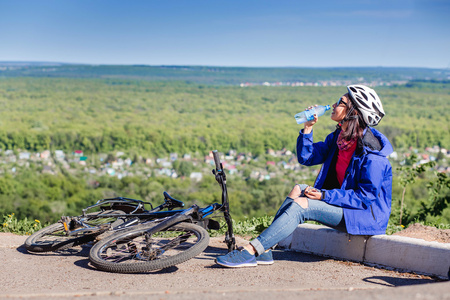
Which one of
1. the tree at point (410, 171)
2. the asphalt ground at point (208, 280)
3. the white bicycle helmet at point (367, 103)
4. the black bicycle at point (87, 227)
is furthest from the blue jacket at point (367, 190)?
the tree at point (410, 171)

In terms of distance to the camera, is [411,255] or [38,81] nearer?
[411,255]

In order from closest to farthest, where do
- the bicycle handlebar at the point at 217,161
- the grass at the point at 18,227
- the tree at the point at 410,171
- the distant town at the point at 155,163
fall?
the bicycle handlebar at the point at 217,161
the grass at the point at 18,227
the tree at the point at 410,171
the distant town at the point at 155,163

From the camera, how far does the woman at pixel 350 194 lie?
153 inches

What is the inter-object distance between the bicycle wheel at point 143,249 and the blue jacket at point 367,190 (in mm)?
1195

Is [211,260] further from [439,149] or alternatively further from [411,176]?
[439,149]

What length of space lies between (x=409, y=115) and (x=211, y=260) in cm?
5848

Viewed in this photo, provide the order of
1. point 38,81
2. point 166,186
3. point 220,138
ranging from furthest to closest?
point 38,81
point 220,138
point 166,186

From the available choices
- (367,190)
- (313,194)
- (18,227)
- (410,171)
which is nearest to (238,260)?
(313,194)

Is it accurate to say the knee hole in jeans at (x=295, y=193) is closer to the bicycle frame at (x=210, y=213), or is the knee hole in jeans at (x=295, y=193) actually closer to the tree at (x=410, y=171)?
the bicycle frame at (x=210, y=213)

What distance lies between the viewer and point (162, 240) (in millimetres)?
4570

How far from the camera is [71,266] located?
4215 millimetres

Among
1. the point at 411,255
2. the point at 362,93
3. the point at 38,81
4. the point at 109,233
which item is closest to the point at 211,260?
the point at 109,233

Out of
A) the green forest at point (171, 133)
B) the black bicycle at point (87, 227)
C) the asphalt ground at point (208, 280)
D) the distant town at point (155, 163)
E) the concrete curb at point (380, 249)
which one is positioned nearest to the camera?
the asphalt ground at point (208, 280)

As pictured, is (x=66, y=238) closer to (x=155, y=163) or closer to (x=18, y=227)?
(x=18, y=227)
